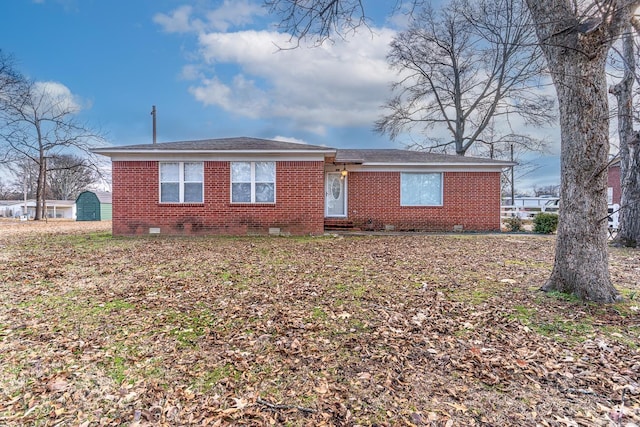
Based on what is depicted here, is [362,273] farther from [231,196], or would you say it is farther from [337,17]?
[231,196]

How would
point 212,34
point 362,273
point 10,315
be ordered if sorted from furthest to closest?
1. point 212,34
2. point 362,273
3. point 10,315

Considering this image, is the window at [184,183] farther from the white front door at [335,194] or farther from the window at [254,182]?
the white front door at [335,194]

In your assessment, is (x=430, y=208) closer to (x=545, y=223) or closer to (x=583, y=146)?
(x=545, y=223)

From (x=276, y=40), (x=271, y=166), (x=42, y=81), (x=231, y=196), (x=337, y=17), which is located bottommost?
(x=231, y=196)

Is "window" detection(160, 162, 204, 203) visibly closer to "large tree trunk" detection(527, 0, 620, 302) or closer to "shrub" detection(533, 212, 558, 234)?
"large tree trunk" detection(527, 0, 620, 302)

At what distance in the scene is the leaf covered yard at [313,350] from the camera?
2.26 m

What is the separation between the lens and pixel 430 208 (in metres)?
14.0

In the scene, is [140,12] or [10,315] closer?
[10,315]

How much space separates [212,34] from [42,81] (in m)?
20.8

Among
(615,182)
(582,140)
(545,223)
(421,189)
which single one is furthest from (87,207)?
(615,182)

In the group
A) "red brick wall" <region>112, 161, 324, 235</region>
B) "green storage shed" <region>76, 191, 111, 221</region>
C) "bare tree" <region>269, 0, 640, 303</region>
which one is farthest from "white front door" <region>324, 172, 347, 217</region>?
"green storage shed" <region>76, 191, 111, 221</region>

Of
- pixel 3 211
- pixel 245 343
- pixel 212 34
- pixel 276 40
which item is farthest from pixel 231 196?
pixel 3 211

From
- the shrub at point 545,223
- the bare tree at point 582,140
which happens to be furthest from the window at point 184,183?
the shrub at point 545,223

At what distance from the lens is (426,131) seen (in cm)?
2367
